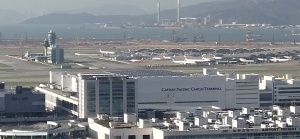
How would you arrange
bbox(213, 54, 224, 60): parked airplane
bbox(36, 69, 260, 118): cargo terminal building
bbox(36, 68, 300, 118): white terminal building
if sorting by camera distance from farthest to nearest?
bbox(213, 54, 224, 60): parked airplane
bbox(36, 69, 260, 118): cargo terminal building
bbox(36, 68, 300, 118): white terminal building

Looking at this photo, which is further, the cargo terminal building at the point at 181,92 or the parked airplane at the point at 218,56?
the parked airplane at the point at 218,56

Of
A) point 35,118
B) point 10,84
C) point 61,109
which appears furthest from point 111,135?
point 10,84

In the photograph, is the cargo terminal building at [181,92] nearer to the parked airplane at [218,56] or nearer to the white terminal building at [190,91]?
the white terminal building at [190,91]

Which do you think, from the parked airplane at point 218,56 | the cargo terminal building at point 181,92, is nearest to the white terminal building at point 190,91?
the cargo terminal building at point 181,92

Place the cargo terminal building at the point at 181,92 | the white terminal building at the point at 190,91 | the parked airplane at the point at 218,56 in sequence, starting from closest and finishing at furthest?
the white terminal building at the point at 190,91
the cargo terminal building at the point at 181,92
the parked airplane at the point at 218,56

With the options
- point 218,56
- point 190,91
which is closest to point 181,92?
point 190,91

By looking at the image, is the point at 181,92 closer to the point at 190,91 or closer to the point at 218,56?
the point at 190,91

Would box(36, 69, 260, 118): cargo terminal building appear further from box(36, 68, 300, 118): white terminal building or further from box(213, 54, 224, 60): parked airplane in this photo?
box(213, 54, 224, 60): parked airplane

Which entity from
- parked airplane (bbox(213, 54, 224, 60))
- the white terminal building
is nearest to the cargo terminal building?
the white terminal building

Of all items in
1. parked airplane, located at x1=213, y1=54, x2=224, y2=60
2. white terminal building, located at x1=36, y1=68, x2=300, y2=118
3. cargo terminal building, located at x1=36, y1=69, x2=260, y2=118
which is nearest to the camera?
white terminal building, located at x1=36, y1=68, x2=300, y2=118

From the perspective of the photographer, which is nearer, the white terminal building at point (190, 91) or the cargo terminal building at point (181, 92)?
the white terminal building at point (190, 91)

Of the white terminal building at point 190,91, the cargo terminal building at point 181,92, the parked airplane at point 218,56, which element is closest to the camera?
the white terminal building at point 190,91
